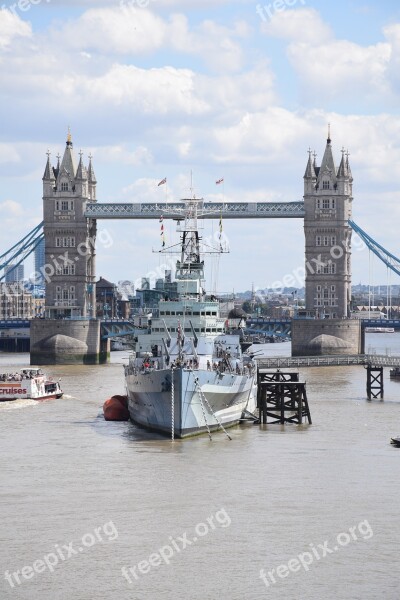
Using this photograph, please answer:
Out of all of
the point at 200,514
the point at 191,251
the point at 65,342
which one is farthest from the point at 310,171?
the point at 200,514

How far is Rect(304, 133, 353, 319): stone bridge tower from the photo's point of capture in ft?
414

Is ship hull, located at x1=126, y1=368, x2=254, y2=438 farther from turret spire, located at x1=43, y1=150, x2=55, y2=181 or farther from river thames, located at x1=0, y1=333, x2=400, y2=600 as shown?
turret spire, located at x1=43, y1=150, x2=55, y2=181

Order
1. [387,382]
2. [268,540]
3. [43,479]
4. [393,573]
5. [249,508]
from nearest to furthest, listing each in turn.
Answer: [393,573] → [268,540] → [249,508] → [43,479] → [387,382]

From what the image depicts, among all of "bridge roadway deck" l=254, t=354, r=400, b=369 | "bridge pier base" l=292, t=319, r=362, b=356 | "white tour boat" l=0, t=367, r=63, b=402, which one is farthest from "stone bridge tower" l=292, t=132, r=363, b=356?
"white tour boat" l=0, t=367, r=63, b=402

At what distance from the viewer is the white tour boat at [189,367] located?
172 ft

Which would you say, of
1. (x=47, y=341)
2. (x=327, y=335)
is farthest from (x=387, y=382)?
(x=47, y=341)

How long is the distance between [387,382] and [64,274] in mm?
47245

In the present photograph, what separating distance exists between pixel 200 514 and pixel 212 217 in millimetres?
86215

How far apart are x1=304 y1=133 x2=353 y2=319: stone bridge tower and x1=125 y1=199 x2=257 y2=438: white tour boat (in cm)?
6194

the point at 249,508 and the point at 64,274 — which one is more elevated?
the point at 64,274

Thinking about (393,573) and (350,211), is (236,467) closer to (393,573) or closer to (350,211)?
(393,573)

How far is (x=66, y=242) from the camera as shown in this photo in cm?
12850

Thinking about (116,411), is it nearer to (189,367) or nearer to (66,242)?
(189,367)

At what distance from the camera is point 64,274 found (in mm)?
128875
